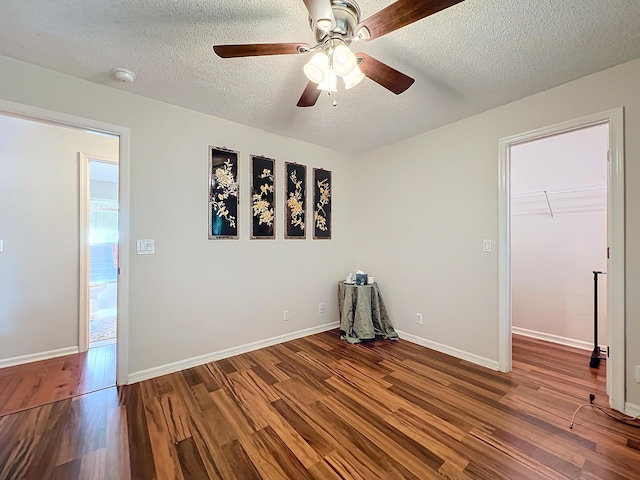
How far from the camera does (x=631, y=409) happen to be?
1864 millimetres

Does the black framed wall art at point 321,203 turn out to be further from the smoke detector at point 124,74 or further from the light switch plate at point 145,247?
the smoke detector at point 124,74

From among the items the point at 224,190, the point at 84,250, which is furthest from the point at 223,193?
the point at 84,250

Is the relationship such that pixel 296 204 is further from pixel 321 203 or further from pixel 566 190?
pixel 566 190

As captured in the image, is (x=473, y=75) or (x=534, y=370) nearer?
(x=473, y=75)

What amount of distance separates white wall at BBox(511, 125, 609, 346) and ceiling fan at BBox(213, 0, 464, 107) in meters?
2.46

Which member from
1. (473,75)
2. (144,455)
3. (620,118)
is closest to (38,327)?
(144,455)

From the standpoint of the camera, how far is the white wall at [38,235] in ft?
8.54

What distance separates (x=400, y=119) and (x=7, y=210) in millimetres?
3871

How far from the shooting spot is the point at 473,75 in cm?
202

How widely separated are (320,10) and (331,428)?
89.1 inches

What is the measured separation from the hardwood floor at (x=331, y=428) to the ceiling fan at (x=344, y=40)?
2.07m

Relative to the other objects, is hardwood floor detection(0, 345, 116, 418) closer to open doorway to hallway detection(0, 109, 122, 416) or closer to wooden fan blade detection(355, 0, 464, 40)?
open doorway to hallway detection(0, 109, 122, 416)

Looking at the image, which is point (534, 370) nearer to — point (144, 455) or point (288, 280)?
point (288, 280)

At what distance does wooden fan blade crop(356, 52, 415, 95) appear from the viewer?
148 centimetres
